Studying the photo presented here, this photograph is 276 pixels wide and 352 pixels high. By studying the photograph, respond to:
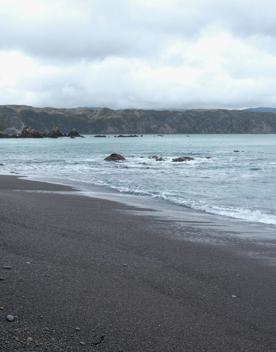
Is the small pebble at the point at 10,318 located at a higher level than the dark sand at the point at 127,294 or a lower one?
higher

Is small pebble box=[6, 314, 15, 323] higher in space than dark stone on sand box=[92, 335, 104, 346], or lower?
higher

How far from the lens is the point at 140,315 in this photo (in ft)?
17.6

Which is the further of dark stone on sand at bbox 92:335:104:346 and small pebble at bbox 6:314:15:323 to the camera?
small pebble at bbox 6:314:15:323

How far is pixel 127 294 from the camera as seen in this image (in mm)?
6055

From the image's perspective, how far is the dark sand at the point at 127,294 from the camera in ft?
15.5

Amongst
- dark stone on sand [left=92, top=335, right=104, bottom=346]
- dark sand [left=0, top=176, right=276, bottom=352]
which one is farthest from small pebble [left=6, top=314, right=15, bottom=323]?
dark stone on sand [left=92, top=335, right=104, bottom=346]

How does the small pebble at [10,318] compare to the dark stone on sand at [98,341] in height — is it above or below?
above

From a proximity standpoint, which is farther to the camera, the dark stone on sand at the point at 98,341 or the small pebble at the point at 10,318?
the small pebble at the point at 10,318

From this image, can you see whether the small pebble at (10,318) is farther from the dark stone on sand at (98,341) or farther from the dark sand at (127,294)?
the dark stone on sand at (98,341)

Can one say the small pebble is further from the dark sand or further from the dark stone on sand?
Result: the dark stone on sand

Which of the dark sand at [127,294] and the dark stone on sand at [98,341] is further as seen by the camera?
the dark sand at [127,294]

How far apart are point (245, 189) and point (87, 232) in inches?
616

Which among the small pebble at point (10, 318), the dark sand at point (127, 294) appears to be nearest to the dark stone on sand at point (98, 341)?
the dark sand at point (127, 294)

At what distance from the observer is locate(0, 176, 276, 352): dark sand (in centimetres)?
474
